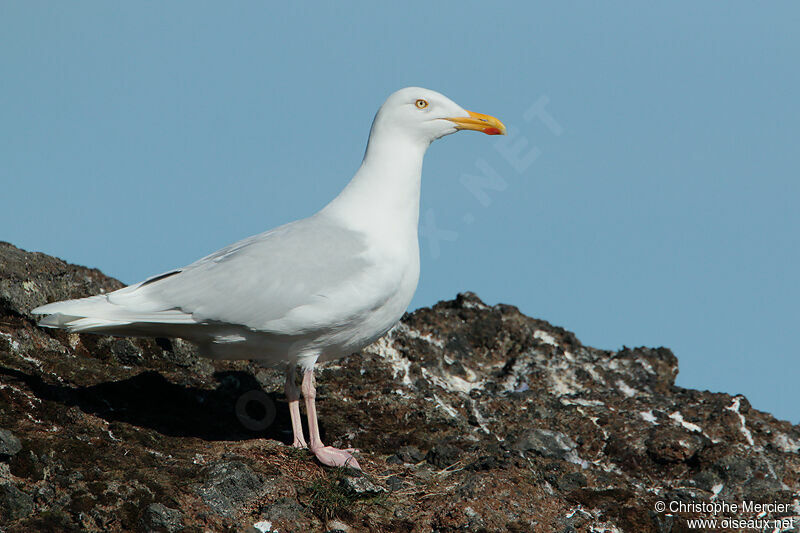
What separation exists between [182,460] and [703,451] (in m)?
5.48

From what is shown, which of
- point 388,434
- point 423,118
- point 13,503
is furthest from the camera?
point 388,434

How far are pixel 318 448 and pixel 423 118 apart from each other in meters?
3.32

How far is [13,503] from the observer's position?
6.08 metres

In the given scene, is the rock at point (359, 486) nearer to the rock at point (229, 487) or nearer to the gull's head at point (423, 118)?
the rock at point (229, 487)

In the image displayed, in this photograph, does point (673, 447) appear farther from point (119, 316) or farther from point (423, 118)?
point (119, 316)

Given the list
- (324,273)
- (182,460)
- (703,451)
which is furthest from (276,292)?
(703,451)

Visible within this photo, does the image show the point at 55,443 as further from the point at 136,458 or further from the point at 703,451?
the point at 703,451

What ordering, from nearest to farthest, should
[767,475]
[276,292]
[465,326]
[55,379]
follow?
[276,292] < [55,379] < [767,475] < [465,326]

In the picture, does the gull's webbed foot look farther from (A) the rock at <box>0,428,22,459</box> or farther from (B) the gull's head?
(B) the gull's head

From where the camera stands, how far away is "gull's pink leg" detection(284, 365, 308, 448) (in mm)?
7805

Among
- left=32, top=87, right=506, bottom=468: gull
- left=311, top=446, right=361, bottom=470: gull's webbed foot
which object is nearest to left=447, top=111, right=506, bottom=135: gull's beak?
left=32, top=87, right=506, bottom=468: gull

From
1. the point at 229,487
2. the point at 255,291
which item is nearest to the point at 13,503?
the point at 229,487

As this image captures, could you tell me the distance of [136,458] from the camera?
702cm

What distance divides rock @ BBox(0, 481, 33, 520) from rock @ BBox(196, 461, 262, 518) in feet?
4.06
